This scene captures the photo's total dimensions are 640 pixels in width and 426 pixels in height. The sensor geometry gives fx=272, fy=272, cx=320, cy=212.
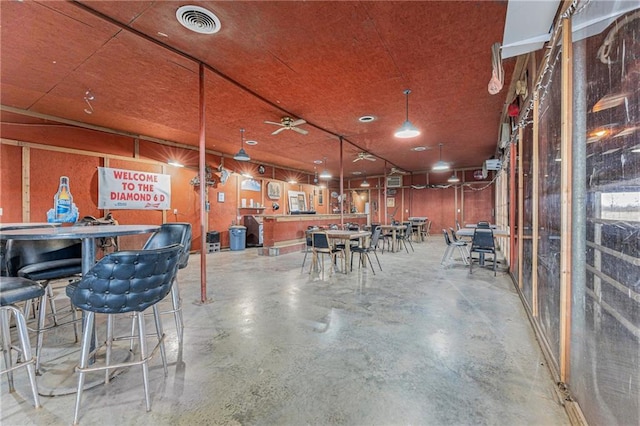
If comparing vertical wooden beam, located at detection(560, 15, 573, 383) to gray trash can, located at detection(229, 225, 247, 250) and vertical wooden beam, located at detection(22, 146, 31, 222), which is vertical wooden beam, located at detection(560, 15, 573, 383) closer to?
vertical wooden beam, located at detection(22, 146, 31, 222)

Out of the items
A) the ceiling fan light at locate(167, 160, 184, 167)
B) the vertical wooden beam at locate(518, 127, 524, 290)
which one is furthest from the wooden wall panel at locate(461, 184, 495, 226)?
the ceiling fan light at locate(167, 160, 184, 167)

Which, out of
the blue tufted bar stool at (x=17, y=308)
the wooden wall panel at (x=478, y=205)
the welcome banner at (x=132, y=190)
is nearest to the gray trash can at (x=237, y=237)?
the welcome banner at (x=132, y=190)

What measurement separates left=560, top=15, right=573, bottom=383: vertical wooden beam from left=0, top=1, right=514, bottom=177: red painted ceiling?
1181 mm

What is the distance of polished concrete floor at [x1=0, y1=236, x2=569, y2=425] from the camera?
1.60 metres

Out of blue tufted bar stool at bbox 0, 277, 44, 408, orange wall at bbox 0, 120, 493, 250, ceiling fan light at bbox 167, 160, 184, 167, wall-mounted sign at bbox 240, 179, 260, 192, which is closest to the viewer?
blue tufted bar stool at bbox 0, 277, 44, 408

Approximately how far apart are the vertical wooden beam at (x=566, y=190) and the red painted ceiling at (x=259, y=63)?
3.87ft

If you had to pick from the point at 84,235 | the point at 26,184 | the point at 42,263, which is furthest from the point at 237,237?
the point at 84,235

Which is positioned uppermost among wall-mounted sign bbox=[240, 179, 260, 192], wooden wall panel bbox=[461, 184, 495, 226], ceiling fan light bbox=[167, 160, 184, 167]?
ceiling fan light bbox=[167, 160, 184, 167]

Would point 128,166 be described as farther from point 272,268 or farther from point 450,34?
point 450,34

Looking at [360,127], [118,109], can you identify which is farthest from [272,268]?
[118,109]

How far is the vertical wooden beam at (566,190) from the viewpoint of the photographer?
162 centimetres

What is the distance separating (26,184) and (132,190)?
1798 mm

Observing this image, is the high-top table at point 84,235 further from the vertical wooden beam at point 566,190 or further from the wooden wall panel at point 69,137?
the wooden wall panel at point 69,137

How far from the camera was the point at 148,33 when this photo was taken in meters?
2.91
